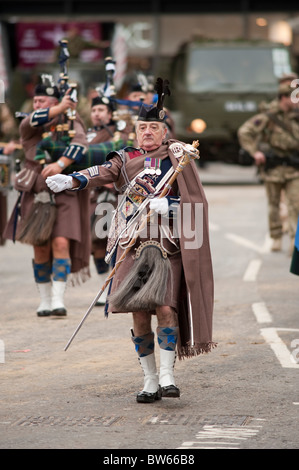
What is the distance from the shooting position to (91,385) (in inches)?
299

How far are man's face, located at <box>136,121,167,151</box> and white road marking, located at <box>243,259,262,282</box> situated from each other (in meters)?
5.41

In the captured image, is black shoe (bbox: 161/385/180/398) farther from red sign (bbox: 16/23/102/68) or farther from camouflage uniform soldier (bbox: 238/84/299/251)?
red sign (bbox: 16/23/102/68)

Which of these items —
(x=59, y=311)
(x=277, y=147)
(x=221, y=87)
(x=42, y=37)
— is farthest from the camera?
(x=42, y=37)

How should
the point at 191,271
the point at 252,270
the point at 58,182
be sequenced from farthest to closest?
the point at 252,270 → the point at 191,271 → the point at 58,182

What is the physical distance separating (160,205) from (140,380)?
4.39 feet

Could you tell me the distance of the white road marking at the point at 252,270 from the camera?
12637 millimetres

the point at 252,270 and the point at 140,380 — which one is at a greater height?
the point at 140,380

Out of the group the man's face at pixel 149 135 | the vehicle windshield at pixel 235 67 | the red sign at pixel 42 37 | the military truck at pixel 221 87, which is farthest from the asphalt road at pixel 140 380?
the red sign at pixel 42 37

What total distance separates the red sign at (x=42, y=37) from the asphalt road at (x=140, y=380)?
20.0 meters

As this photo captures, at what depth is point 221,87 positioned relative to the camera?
23.8 metres

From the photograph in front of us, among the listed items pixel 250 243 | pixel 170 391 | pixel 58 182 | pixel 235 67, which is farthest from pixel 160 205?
pixel 235 67

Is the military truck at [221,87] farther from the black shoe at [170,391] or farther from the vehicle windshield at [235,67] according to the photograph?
the black shoe at [170,391]

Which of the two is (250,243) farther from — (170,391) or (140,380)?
(170,391)
